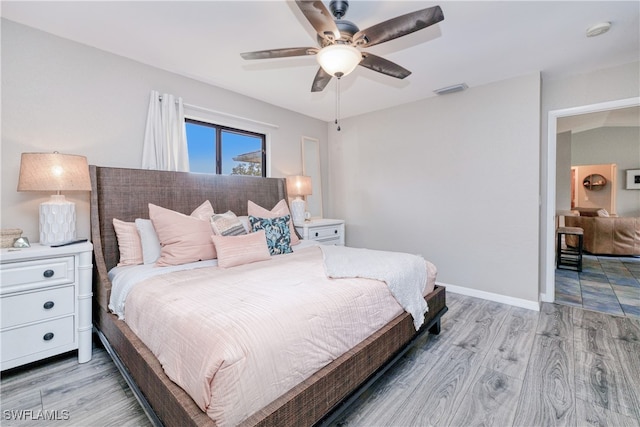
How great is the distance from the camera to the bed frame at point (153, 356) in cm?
116

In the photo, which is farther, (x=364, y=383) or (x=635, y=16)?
(x=635, y=16)

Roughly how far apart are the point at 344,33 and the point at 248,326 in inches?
68.6

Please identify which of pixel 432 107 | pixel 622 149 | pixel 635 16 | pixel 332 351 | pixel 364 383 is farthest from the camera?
pixel 622 149

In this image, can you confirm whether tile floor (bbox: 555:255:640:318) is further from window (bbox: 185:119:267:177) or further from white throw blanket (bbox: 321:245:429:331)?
window (bbox: 185:119:267:177)

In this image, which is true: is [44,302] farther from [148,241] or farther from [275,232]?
[275,232]

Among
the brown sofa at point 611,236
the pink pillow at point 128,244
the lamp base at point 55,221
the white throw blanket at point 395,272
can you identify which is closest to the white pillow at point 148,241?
the pink pillow at point 128,244

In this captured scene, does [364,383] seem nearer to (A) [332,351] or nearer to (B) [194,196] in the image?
(A) [332,351]

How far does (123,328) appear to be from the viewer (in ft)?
5.60

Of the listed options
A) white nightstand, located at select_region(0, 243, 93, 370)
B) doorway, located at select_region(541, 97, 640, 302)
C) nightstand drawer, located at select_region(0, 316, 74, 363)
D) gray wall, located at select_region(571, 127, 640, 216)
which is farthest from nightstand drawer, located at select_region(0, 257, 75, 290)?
gray wall, located at select_region(571, 127, 640, 216)

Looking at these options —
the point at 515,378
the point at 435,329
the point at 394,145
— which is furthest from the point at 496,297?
the point at 394,145

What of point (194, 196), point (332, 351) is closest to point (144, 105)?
point (194, 196)

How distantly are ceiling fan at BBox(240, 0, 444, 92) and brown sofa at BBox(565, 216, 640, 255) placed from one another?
6.16 metres

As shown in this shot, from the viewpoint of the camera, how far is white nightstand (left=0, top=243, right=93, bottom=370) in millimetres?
1823

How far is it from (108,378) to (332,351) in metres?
1.64
